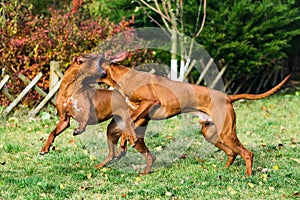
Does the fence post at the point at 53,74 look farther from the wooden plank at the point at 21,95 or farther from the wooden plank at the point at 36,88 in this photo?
the wooden plank at the point at 21,95

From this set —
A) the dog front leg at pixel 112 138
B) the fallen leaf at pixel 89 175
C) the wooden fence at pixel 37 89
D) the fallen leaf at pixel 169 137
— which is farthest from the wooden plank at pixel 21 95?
the fallen leaf at pixel 89 175

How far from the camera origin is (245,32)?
12.1m

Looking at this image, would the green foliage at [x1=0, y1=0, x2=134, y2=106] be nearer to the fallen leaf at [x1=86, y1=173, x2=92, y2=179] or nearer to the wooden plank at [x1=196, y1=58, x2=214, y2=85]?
the wooden plank at [x1=196, y1=58, x2=214, y2=85]

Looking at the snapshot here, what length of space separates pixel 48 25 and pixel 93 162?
17.9 ft

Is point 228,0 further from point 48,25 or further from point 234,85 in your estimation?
point 48,25

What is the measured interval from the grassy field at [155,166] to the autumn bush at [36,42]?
1.19m

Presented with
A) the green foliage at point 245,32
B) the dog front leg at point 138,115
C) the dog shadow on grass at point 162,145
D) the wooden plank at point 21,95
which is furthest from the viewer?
the green foliage at point 245,32

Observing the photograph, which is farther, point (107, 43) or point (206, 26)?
point (206, 26)

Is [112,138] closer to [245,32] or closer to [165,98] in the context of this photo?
[165,98]

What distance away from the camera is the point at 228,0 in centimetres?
1241

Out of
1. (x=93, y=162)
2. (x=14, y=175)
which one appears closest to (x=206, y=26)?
(x=93, y=162)

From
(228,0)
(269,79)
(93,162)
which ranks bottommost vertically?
(269,79)

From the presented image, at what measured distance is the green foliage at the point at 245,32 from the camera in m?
12.0

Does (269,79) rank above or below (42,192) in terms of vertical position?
below
